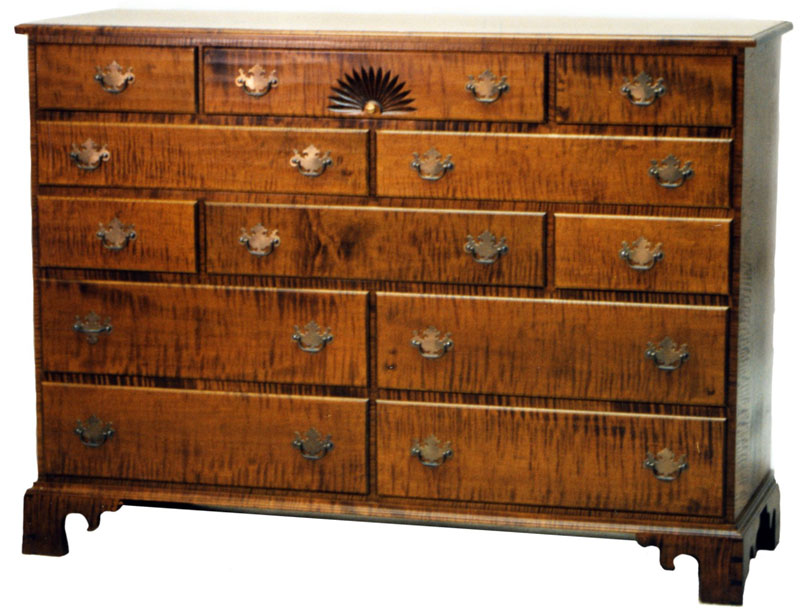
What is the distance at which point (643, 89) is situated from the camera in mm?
4297

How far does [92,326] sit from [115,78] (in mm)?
602

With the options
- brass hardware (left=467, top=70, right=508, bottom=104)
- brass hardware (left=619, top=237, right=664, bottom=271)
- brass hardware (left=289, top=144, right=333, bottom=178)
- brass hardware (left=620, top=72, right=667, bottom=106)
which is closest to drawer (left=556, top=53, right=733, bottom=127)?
brass hardware (left=620, top=72, right=667, bottom=106)

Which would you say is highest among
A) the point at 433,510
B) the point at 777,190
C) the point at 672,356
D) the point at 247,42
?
the point at 247,42

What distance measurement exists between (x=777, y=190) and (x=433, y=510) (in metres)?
1.18

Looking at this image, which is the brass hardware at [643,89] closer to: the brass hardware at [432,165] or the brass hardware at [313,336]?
the brass hardware at [432,165]

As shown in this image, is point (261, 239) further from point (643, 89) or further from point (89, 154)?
point (643, 89)

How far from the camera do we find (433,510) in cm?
459

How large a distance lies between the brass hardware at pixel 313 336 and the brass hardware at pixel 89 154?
0.61 meters

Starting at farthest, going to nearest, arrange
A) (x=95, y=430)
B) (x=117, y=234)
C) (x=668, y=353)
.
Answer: (x=95, y=430) < (x=117, y=234) < (x=668, y=353)

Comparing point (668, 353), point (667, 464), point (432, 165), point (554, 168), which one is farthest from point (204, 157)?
point (667, 464)

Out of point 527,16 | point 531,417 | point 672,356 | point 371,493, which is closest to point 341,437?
point 371,493

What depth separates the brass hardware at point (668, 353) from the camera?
4.39 metres

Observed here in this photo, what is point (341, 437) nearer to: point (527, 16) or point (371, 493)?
point (371, 493)

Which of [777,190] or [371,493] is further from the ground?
[777,190]
